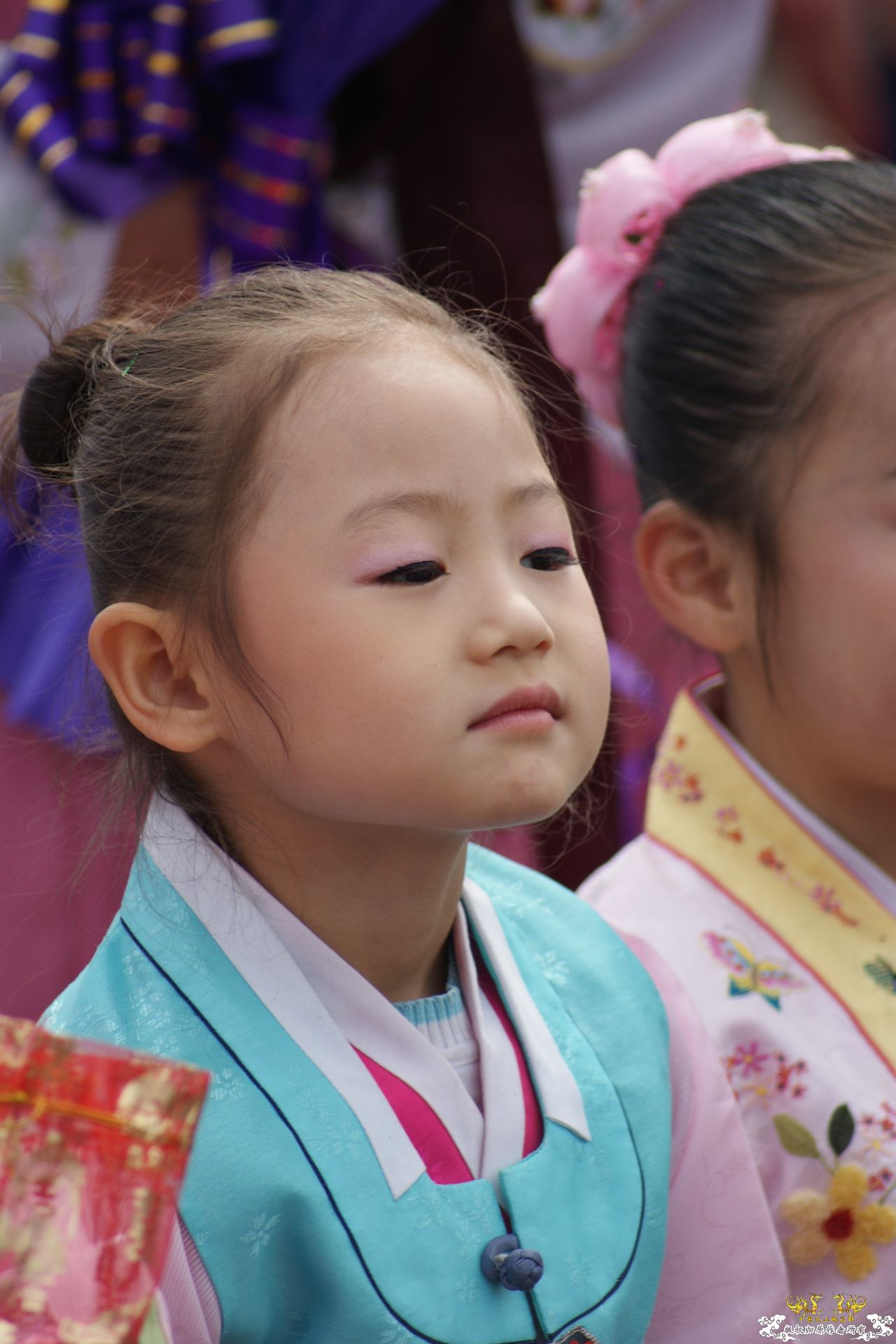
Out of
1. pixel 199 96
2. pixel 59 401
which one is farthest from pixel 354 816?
pixel 199 96

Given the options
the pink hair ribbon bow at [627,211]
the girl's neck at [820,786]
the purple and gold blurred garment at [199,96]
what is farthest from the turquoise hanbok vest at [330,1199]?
the purple and gold blurred garment at [199,96]

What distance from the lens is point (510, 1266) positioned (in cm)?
81

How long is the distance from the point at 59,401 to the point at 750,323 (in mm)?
553

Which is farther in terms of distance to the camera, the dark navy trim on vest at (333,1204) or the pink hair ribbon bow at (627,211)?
the pink hair ribbon bow at (627,211)

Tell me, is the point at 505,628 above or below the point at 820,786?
above

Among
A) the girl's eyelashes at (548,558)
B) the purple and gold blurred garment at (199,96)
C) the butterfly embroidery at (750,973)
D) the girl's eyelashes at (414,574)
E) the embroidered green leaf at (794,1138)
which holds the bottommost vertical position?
the embroidered green leaf at (794,1138)

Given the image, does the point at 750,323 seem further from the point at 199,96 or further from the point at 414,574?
the point at 199,96

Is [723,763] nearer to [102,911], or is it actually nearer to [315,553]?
[315,553]

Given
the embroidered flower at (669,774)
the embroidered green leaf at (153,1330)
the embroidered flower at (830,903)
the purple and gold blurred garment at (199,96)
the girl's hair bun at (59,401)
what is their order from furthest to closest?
the purple and gold blurred garment at (199,96) < the embroidered flower at (669,774) < the embroidered flower at (830,903) < the girl's hair bun at (59,401) < the embroidered green leaf at (153,1330)

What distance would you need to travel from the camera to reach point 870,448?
1075mm

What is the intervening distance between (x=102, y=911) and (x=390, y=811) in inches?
38.1

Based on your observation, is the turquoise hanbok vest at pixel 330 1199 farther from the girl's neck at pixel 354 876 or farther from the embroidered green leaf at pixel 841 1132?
the embroidered green leaf at pixel 841 1132

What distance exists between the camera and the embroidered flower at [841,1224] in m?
1.01

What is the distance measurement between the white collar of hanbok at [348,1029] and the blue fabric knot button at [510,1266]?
0.13ft
